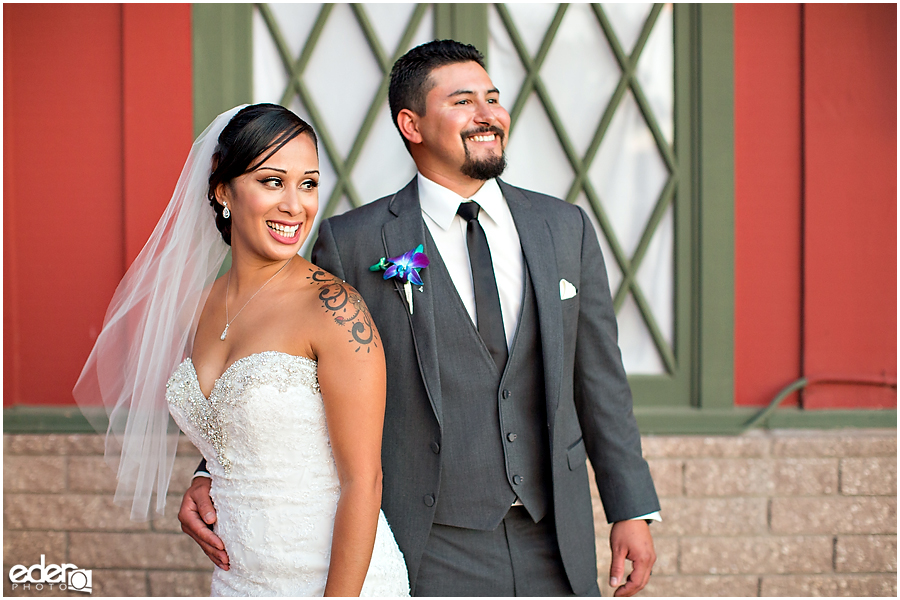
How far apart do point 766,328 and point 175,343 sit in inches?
102

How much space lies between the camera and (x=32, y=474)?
2.99m

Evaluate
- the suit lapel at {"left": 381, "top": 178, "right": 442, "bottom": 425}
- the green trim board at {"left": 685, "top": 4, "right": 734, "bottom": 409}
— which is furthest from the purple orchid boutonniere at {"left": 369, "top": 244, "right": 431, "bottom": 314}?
the green trim board at {"left": 685, "top": 4, "right": 734, "bottom": 409}

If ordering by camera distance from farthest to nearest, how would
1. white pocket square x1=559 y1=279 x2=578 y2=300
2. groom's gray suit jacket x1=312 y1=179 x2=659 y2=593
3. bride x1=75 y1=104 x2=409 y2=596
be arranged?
white pocket square x1=559 y1=279 x2=578 y2=300 → groom's gray suit jacket x1=312 y1=179 x2=659 y2=593 → bride x1=75 y1=104 x2=409 y2=596

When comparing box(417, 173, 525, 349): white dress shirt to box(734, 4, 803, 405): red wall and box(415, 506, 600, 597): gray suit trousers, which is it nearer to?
box(415, 506, 600, 597): gray suit trousers

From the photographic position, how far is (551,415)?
1.81 metres

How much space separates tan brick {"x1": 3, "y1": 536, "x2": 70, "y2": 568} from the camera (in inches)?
118

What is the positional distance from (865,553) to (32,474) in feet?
12.5

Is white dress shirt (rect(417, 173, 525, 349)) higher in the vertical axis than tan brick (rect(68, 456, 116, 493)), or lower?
higher

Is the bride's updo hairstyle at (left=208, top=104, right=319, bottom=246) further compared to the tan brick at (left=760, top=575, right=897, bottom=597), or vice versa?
the tan brick at (left=760, top=575, right=897, bottom=597)

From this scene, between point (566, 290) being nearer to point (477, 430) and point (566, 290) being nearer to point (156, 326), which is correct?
point (477, 430)

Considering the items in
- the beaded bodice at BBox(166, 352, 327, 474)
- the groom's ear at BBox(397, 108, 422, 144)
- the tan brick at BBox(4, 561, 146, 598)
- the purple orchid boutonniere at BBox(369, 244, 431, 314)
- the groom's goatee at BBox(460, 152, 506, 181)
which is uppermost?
the groom's ear at BBox(397, 108, 422, 144)

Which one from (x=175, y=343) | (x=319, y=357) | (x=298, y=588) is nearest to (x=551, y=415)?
(x=319, y=357)

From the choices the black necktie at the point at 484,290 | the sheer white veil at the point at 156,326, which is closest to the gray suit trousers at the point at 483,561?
the black necktie at the point at 484,290

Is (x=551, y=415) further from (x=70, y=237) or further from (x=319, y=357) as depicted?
(x=70, y=237)
